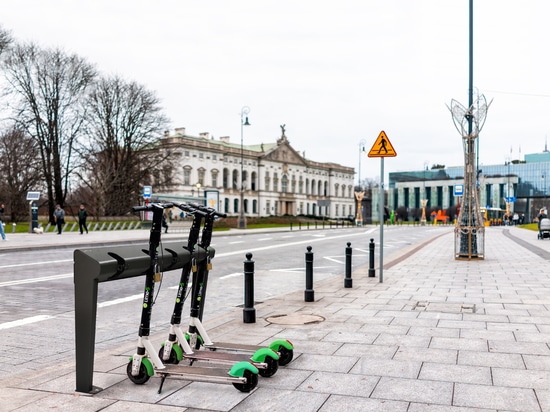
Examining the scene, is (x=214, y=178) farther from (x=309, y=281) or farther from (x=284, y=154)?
Answer: (x=309, y=281)

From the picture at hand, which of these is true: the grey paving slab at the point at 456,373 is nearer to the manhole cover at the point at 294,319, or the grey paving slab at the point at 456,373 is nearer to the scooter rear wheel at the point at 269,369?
the scooter rear wheel at the point at 269,369

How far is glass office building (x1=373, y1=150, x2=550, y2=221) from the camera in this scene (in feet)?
407

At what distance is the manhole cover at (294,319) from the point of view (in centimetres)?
714

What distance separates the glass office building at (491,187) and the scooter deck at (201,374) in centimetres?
10795

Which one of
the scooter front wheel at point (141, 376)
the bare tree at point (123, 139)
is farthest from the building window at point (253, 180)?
the scooter front wheel at point (141, 376)

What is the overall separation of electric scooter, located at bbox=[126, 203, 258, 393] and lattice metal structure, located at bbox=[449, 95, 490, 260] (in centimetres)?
1419

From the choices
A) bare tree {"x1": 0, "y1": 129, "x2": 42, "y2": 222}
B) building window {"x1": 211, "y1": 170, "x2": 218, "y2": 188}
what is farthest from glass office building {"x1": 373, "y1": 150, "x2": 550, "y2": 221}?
bare tree {"x1": 0, "y1": 129, "x2": 42, "y2": 222}

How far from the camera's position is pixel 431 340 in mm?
6121

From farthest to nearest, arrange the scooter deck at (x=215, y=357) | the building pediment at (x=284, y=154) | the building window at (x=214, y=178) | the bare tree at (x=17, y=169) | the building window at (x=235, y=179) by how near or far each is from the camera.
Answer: the building pediment at (x=284, y=154), the building window at (x=235, y=179), the building window at (x=214, y=178), the bare tree at (x=17, y=169), the scooter deck at (x=215, y=357)

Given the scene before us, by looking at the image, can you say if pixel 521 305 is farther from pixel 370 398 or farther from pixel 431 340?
pixel 370 398

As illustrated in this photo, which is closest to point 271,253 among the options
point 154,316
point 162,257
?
point 154,316

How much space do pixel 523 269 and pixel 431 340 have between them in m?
9.61

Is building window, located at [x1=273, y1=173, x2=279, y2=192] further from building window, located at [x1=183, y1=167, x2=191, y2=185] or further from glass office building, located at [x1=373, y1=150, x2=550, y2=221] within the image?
glass office building, located at [x1=373, y1=150, x2=550, y2=221]

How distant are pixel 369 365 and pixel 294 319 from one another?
2.36 meters
